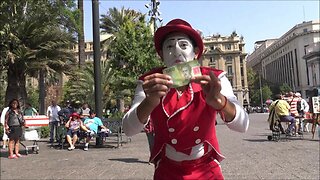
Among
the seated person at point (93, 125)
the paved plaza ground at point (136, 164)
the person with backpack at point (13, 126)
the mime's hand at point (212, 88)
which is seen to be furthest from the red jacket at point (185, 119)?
the seated person at point (93, 125)

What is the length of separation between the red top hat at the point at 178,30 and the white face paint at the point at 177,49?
0.03m

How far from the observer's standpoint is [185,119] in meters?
2.06

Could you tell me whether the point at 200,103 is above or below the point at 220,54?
below

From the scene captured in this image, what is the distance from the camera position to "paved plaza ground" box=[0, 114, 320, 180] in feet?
22.9

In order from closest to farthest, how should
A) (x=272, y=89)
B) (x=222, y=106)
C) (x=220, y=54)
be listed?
(x=222, y=106) → (x=220, y=54) → (x=272, y=89)

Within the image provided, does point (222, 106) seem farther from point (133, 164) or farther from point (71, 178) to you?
point (133, 164)

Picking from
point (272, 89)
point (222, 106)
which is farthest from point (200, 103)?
point (272, 89)

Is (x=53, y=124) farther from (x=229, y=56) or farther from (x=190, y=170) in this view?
(x=229, y=56)

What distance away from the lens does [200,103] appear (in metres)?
2.09

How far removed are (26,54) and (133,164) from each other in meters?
7.67

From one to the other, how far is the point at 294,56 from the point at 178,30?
397 feet

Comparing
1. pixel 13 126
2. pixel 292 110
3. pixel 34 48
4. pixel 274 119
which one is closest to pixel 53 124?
pixel 34 48

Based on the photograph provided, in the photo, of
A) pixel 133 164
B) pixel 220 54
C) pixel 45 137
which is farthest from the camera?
pixel 220 54

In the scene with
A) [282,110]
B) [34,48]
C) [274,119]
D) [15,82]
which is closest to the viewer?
[282,110]
